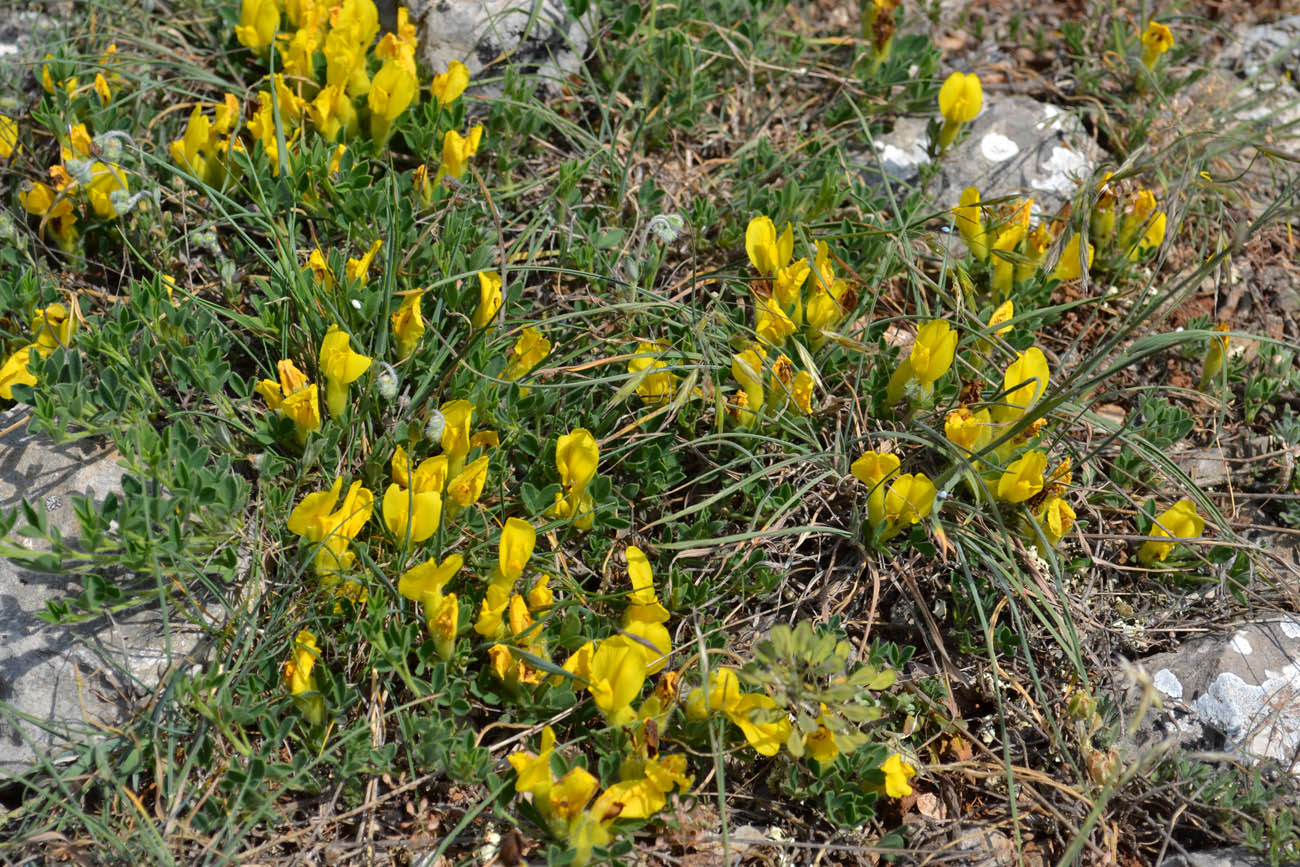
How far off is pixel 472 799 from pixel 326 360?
108cm

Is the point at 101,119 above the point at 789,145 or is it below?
above

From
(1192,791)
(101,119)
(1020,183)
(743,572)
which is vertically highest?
(101,119)

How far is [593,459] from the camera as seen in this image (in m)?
2.50

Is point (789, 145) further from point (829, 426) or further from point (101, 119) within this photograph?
point (101, 119)

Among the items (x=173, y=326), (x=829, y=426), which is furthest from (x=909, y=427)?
(x=173, y=326)

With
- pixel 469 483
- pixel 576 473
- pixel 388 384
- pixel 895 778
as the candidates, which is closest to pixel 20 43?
pixel 388 384

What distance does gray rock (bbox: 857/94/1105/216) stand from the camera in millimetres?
3574

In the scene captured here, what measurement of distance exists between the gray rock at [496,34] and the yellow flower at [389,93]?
39cm

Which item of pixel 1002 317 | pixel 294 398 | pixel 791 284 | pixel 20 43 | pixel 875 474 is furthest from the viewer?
pixel 20 43

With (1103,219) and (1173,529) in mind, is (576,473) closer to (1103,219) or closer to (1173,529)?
(1173,529)

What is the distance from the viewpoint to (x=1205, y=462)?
Answer: 3.08 meters

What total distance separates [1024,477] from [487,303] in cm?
144

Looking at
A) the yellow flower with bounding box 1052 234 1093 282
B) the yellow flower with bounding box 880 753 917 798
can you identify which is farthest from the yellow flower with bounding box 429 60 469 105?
the yellow flower with bounding box 880 753 917 798

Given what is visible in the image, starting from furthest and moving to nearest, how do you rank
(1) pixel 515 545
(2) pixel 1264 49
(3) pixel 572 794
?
1. (2) pixel 1264 49
2. (1) pixel 515 545
3. (3) pixel 572 794
